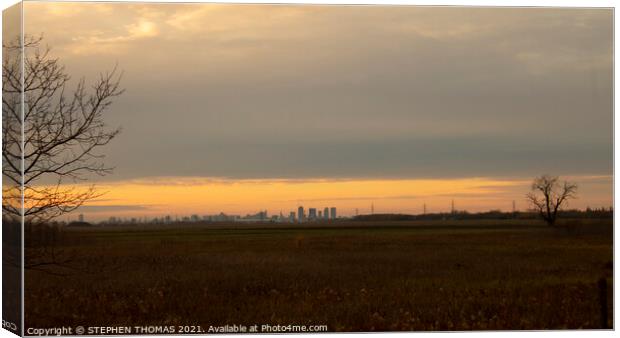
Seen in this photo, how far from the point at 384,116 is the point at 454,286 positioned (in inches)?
136

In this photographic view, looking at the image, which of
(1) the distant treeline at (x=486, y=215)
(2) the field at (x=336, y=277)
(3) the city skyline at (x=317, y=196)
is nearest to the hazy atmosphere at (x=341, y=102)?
(3) the city skyline at (x=317, y=196)

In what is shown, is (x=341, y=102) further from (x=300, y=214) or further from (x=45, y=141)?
(x=45, y=141)

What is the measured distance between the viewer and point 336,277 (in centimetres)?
1973

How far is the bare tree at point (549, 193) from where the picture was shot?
19969 mm

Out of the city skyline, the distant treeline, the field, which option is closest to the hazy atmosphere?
the city skyline

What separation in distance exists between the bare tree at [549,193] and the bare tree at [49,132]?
7.94 m

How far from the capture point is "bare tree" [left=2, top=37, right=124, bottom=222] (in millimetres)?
18750

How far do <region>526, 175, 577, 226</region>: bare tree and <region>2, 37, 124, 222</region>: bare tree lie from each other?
7939 millimetres

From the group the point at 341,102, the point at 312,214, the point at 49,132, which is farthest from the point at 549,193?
the point at 49,132

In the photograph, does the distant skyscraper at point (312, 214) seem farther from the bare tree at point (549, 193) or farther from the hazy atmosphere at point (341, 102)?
the bare tree at point (549, 193)

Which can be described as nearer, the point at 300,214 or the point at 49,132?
the point at 49,132

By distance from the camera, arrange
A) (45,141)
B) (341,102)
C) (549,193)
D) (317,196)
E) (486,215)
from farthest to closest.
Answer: (486,215), (549,193), (317,196), (341,102), (45,141)

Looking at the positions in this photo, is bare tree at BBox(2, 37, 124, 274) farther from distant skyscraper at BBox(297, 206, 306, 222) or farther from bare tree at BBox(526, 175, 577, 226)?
bare tree at BBox(526, 175, 577, 226)

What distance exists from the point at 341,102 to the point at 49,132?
5.32m
